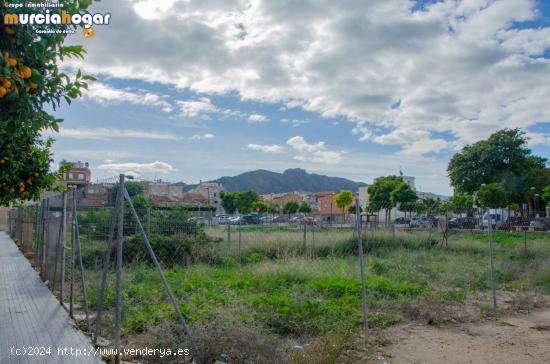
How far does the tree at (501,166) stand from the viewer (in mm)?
48562

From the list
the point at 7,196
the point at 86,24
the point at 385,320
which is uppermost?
the point at 86,24

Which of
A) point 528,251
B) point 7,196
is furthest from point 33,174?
point 528,251

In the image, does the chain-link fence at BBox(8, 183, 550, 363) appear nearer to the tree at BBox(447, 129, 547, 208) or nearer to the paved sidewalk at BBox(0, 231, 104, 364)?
the paved sidewalk at BBox(0, 231, 104, 364)

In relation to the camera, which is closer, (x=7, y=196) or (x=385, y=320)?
(x=385, y=320)

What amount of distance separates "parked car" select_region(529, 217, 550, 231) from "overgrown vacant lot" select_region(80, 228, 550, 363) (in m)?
15.3

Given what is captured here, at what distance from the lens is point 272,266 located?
430 inches

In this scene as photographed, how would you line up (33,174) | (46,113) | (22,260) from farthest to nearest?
(22,260)
(33,174)
(46,113)

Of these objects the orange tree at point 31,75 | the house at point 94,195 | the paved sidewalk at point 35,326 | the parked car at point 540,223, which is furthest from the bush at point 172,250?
the parked car at point 540,223

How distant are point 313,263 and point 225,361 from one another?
760 cm

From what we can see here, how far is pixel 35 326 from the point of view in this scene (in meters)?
6.05

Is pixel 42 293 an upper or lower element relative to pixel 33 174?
lower

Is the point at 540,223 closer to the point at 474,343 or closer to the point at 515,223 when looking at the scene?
the point at 515,223

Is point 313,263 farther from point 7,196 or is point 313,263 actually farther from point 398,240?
point 7,196

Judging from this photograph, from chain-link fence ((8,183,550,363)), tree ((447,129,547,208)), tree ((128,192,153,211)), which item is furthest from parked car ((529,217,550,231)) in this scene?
tree ((128,192,153,211))
